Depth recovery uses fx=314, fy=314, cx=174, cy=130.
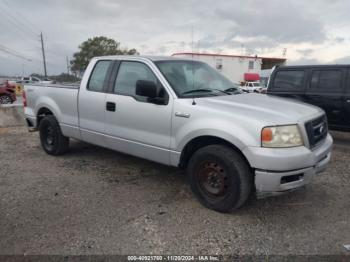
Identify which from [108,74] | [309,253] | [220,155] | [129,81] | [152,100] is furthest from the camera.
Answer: [108,74]

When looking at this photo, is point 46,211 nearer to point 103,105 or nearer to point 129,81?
point 103,105

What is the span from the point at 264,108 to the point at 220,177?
3.00ft

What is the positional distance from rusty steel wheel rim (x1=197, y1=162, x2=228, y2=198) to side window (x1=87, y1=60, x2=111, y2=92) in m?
2.14

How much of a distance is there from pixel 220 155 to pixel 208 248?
98cm

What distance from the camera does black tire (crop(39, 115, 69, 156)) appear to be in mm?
5718

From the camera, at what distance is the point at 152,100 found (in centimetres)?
400

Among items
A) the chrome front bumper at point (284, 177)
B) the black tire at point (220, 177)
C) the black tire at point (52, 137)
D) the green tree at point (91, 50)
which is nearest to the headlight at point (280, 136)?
the chrome front bumper at point (284, 177)

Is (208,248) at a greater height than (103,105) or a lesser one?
lesser

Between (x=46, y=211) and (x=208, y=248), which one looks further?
(x=46, y=211)

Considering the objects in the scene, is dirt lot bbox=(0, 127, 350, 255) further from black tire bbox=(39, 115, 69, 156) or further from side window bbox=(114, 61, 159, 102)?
side window bbox=(114, 61, 159, 102)

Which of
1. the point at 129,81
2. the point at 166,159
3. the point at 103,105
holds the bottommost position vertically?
the point at 166,159

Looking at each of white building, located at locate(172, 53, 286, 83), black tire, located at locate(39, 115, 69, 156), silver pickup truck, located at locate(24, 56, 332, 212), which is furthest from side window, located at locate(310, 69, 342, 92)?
white building, located at locate(172, 53, 286, 83)

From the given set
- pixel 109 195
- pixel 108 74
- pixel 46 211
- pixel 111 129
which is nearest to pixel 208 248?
pixel 109 195

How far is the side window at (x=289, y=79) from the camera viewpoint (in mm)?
7457
